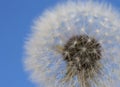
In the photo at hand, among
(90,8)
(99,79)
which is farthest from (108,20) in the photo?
(99,79)

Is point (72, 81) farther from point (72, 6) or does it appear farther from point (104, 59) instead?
point (72, 6)

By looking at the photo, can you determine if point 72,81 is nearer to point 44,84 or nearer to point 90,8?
point 44,84

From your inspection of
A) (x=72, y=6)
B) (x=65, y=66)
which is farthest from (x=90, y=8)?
(x=65, y=66)

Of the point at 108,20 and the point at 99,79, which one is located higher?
the point at 108,20

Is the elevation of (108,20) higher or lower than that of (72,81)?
higher

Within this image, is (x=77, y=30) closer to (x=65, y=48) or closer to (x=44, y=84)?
(x=65, y=48)
